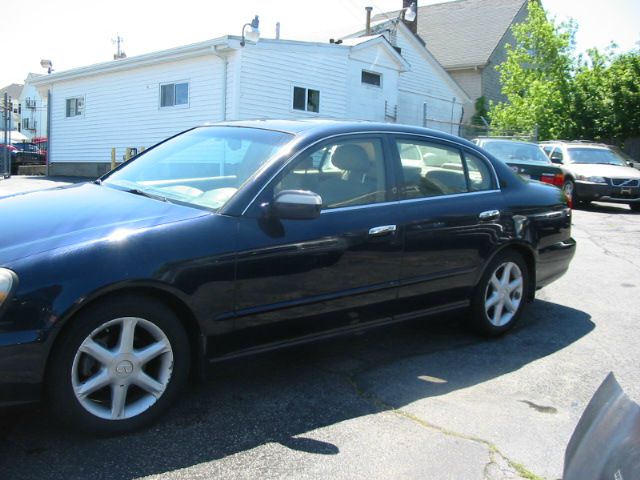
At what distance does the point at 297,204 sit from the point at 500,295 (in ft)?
7.26

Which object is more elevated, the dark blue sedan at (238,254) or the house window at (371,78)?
the house window at (371,78)

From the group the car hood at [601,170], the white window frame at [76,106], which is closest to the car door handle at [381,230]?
the car hood at [601,170]

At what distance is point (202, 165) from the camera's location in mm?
3979

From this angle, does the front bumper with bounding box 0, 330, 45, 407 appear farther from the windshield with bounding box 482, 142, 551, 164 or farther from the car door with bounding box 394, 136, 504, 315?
the windshield with bounding box 482, 142, 551, 164

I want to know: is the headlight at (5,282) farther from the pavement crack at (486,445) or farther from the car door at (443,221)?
the car door at (443,221)

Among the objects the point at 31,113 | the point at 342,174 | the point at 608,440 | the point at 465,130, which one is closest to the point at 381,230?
the point at 342,174

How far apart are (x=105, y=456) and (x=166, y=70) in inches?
669

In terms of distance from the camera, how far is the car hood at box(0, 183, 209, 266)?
286 cm

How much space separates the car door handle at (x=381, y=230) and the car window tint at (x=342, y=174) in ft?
0.59

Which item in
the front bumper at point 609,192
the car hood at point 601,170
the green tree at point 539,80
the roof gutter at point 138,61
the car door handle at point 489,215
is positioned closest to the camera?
the car door handle at point 489,215

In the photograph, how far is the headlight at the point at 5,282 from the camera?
2.61m

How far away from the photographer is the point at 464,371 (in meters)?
4.10

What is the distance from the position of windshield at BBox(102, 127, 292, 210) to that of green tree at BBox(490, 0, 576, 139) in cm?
2161

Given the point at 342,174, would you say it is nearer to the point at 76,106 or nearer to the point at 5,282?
the point at 5,282
